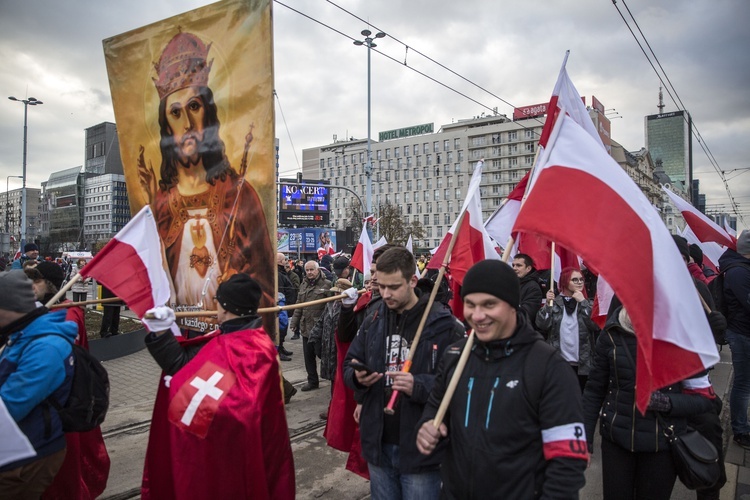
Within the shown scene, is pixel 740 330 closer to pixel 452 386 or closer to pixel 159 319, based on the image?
pixel 452 386

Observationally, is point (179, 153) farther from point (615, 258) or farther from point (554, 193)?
point (615, 258)

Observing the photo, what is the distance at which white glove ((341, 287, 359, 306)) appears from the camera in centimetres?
389

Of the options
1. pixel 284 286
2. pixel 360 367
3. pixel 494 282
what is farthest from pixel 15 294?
pixel 284 286

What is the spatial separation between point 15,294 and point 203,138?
2.14 meters

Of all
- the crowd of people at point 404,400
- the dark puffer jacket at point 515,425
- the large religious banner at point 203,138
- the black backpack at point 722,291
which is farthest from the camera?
the black backpack at point 722,291

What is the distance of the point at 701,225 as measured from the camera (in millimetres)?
5719

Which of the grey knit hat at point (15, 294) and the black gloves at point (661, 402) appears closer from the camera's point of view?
the grey knit hat at point (15, 294)

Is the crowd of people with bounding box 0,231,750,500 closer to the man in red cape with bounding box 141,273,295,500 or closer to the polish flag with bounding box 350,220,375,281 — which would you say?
the man in red cape with bounding box 141,273,295,500

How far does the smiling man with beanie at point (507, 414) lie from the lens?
1972 millimetres

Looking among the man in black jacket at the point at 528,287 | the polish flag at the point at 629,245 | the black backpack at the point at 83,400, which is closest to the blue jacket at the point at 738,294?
the man in black jacket at the point at 528,287

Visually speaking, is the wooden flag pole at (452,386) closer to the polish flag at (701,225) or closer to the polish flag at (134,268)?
the polish flag at (134,268)

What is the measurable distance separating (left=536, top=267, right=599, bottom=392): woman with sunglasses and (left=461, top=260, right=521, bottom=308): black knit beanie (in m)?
3.21

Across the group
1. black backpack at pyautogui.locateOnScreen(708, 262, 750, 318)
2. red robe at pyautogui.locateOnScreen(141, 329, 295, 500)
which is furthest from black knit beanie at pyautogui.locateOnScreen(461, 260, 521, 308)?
black backpack at pyautogui.locateOnScreen(708, 262, 750, 318)

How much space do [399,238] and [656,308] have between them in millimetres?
55724
